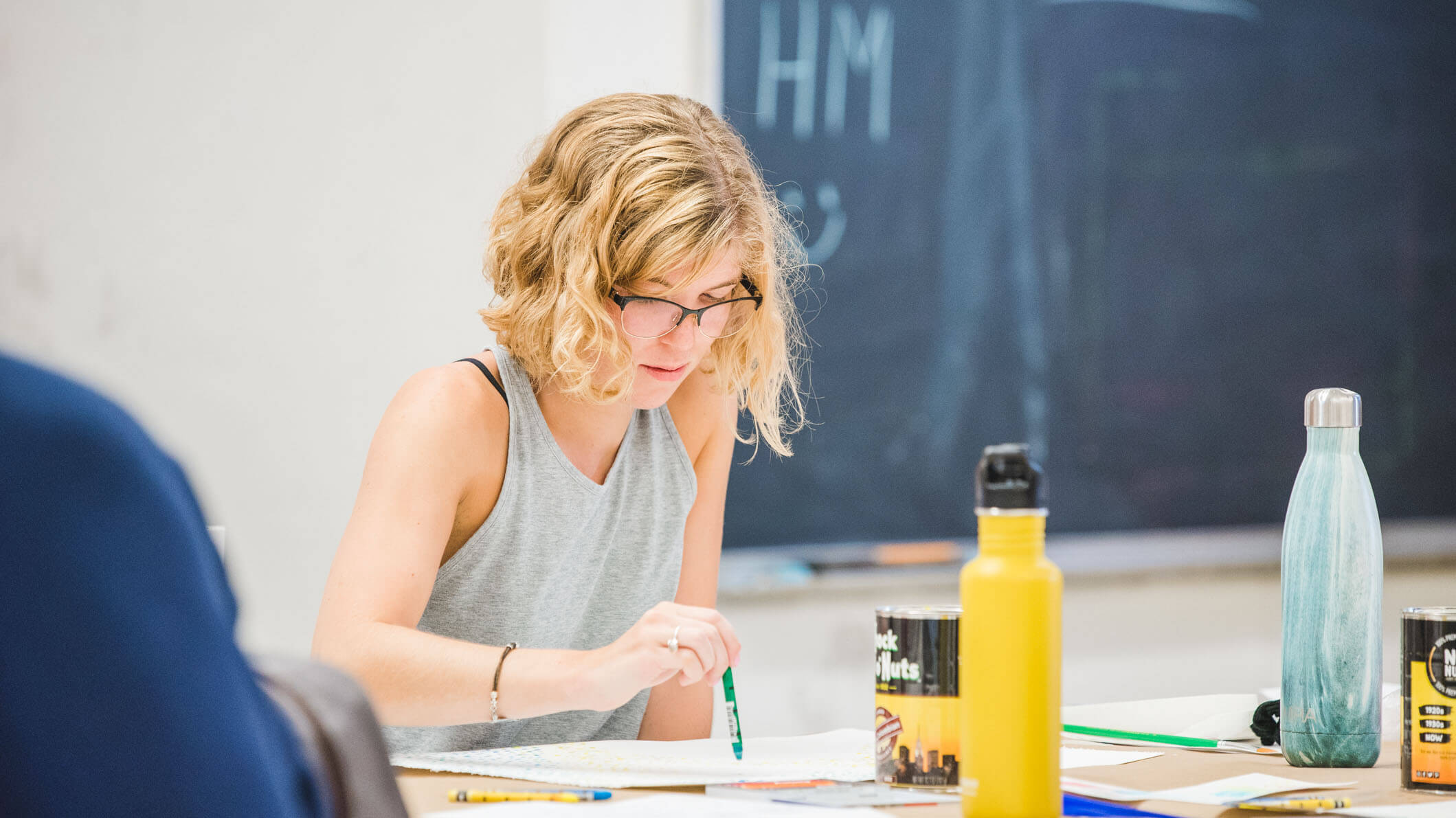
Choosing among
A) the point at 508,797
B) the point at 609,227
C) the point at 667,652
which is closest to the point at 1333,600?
the point at 667,652

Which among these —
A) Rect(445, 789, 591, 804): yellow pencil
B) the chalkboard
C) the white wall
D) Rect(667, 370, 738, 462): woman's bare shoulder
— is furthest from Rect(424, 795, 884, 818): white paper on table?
the chalkboard

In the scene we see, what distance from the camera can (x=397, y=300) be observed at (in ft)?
5.95

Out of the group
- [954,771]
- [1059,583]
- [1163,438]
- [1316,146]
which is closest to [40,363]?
[1059,583]

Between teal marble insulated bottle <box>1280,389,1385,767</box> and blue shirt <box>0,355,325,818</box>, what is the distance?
0.79 meters

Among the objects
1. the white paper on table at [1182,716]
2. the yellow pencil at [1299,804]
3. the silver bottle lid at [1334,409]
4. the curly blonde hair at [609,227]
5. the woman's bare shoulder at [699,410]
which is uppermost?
the curly blonde hair at [609,227]

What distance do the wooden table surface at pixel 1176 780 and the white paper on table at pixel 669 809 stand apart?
11 mm

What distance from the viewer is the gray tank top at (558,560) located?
1.27 meters

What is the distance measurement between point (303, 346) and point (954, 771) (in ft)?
4.19

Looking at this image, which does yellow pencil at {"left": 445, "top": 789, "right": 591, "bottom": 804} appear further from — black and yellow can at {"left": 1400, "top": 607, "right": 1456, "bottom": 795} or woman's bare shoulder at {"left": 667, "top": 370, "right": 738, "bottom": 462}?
woman's bare shoulder at {"left": 667, "top": 370, "right": 738, "bottom": 462}

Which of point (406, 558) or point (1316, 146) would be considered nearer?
point (406, 558)

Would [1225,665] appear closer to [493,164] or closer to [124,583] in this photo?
[493,164]

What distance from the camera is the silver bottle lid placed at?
0.89m

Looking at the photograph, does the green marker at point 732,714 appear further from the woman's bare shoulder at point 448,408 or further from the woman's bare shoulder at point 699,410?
the woman's bare shoulder at point 699,410

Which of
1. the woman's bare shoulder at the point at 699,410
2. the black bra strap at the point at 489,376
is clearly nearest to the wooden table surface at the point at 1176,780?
the black bra strap at the point at 489,376
